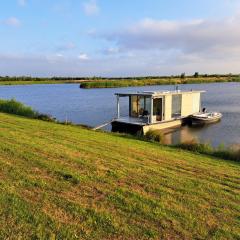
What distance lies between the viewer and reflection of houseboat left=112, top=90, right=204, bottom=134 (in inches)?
992

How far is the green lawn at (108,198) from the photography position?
15.9 ft

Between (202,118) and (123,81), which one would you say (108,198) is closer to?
(202,118)

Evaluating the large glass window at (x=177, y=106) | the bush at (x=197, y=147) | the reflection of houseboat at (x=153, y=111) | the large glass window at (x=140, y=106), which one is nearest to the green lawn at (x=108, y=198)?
the bush at (x=197, y=147)

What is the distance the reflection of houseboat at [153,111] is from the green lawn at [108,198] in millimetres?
15674

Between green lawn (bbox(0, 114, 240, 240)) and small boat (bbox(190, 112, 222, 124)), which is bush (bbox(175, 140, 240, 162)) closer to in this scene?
green lawn (bbox(0, 114, 240, 240))

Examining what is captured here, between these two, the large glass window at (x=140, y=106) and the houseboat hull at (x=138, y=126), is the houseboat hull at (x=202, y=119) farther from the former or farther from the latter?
the large glass window at (x=140, y=106)

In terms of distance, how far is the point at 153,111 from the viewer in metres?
26.9

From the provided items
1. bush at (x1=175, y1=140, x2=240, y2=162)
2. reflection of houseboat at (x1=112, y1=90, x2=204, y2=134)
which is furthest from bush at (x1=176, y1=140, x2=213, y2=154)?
reflection of houseboat at (x1=112, y1=90, x2=204, y2=134)

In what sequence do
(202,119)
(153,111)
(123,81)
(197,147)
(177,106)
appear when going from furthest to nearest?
(123,81) → (202,119) → (177,106) → (153,111) → (197,147)

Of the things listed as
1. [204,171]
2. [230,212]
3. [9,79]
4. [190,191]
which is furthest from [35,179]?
[9,79]

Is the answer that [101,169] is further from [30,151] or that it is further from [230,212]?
[230,212]

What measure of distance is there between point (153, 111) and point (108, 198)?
69.7 feet

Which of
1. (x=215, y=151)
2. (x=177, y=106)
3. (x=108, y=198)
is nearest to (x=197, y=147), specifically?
(x=215, y=151)

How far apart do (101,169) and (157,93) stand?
18.5m
